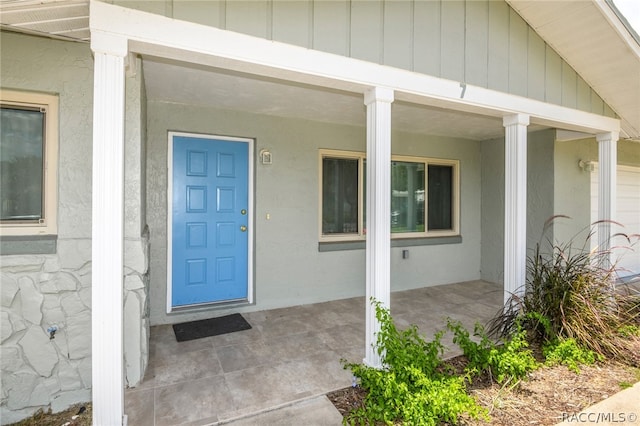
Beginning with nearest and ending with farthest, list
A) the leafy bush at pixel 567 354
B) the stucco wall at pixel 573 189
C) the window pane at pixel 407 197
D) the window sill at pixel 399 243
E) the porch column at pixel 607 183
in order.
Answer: the leafy bush at pixel 567 354 → the porch column at pixel 607 183 → the window sill at pixel 399 243 → the stucco wall at pixel 573 189 → the window pane at pixel 407 197

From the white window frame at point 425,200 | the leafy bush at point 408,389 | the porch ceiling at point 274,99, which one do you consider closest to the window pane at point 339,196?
the white window frame at point 425,200

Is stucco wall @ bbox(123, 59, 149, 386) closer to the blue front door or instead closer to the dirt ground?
the blue front door

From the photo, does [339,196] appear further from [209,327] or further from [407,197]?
[209,327]

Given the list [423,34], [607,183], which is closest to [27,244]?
[423,34]

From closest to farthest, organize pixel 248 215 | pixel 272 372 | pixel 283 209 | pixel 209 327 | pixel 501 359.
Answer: pixel 501 359 → pixel 272 372 → pixel 209 327 → pixel 248 215 → pixel 283 209

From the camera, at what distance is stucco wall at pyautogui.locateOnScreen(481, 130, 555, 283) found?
197 inches

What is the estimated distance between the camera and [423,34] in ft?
9.18

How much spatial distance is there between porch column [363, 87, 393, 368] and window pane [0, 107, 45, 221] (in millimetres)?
2341

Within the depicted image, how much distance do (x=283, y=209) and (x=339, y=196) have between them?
35.9 inches

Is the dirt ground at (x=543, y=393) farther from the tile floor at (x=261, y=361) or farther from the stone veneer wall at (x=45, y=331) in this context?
the stone veneer wall at (x=45, y=331)

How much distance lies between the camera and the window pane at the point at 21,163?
2227 millimetres

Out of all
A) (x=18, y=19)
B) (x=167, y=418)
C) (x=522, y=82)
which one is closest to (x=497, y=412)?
(x=167, y=418)

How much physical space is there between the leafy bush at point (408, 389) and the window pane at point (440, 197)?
11.7ft

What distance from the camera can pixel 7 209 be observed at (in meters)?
2.23
